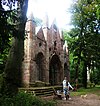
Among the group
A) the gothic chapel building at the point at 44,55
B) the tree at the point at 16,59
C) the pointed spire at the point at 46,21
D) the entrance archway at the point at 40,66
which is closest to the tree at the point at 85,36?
the gothic chapel building at the point at 44,55

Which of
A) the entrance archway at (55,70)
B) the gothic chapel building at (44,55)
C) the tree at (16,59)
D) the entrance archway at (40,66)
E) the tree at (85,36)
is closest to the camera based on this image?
the tree at (16,59)

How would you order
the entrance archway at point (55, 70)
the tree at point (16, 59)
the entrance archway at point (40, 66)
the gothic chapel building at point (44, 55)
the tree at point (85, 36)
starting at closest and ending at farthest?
the tree at point (16, 59) < the gothic chapel building at point (44, 55) < the entrance archway at point (40, 66) < the tree at point (85, 36) < the entrance archway at point (55, 70)

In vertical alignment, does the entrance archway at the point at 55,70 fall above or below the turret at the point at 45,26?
below

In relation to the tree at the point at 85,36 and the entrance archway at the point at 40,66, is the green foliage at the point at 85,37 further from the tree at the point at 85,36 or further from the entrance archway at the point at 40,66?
the entrance archway at the point at 40,66

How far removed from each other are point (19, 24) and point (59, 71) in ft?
83.6

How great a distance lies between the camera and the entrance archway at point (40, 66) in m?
31.7

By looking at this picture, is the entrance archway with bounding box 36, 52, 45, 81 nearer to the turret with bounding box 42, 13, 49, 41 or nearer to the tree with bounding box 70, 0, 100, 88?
the turret with bounding box 42, 13, 49, 41

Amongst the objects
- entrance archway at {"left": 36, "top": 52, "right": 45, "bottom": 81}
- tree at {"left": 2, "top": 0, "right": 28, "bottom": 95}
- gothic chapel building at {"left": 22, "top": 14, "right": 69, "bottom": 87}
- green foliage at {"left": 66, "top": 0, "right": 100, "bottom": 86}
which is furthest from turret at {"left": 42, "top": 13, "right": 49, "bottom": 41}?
tree at {"left": 2, "top": 0, "right": 28, "bottom": 95}

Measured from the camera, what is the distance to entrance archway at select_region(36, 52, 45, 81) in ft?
104

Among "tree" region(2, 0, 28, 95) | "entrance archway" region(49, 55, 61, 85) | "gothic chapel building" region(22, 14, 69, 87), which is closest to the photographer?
"tree" region(2, 0, 28, 95)

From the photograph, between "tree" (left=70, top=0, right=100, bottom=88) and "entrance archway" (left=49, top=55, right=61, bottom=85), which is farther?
"entrance archway" (left=49, top=55, right=61, bottom=85)

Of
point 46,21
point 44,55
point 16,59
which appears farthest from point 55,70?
point 16,59

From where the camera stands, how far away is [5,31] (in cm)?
980

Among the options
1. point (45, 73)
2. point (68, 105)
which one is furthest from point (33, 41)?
point (68, 105)
